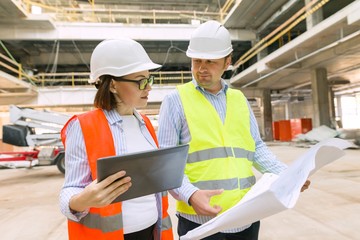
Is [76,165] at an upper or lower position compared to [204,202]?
upper

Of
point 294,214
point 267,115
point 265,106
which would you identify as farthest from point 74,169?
point 265,106

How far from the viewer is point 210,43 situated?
1624 mm

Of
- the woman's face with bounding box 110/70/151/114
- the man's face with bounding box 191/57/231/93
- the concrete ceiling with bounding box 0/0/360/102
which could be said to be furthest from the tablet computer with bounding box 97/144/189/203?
the concrete ceiling with bounding box 0/0/360/102

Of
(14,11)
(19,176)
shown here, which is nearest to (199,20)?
(14,11)

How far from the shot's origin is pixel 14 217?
4211mm

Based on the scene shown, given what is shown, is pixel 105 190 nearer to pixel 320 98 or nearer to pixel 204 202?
pixel 204 202

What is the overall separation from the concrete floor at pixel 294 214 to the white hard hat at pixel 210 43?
2.20m

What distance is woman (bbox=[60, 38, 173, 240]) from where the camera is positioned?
1.14 metres

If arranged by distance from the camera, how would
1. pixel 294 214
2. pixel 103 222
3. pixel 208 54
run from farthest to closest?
pixel 294 214
pixel 208 54
pixel 103 222

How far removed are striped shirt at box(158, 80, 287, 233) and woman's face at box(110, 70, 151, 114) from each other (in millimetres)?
191

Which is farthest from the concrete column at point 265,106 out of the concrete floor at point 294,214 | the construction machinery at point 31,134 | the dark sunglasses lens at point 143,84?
the dark sunglasses lens at point 143,84

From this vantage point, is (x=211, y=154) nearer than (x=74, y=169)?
No

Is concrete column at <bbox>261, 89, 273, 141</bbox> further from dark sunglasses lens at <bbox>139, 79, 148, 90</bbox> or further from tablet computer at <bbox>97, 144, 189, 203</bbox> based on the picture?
tablet computer at <bbox>97, 144, 189, 203</bbox>

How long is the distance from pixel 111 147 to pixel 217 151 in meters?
0.54
